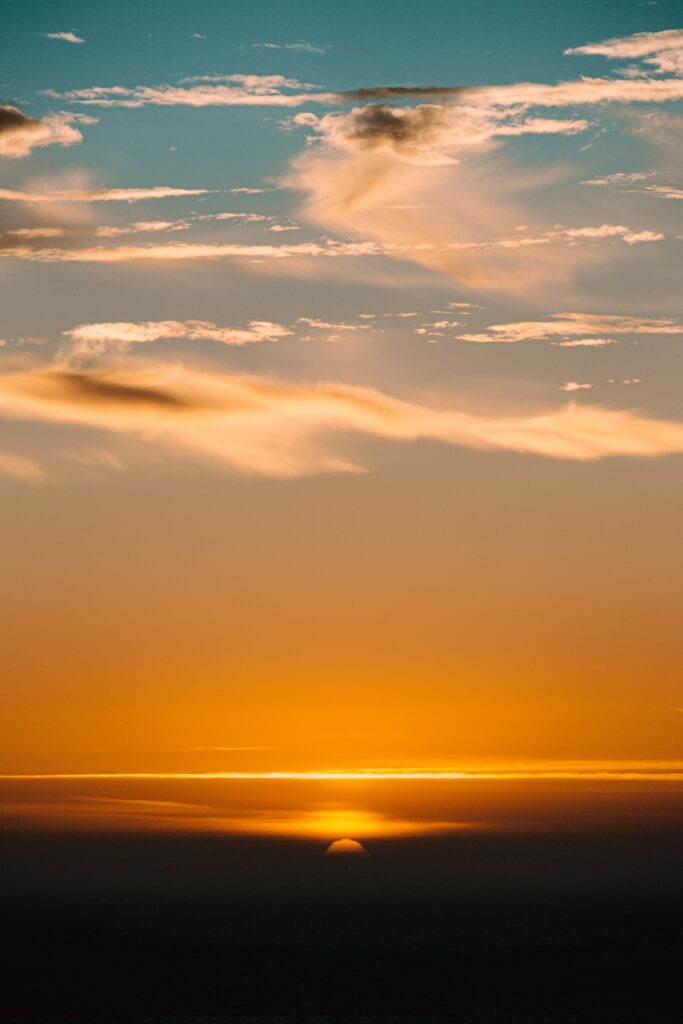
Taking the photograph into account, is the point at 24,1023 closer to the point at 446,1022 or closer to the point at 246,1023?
the point at 246,1023

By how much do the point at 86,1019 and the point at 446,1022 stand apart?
4594 cm

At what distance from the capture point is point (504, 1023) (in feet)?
648

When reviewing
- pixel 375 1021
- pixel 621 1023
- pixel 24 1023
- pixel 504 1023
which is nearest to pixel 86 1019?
pixel 24 1023

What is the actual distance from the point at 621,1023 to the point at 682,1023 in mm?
7543

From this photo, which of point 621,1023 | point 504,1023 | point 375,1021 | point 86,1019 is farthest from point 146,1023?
point 621,1023

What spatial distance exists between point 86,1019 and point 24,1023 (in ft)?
27.8

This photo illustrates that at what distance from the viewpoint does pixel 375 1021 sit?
198m

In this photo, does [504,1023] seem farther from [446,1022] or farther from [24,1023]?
[24,1023]

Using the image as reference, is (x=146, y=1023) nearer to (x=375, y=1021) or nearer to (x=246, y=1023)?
(x=246, y=1023)

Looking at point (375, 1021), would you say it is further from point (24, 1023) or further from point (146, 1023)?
point (24, 1023)

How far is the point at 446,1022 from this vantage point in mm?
199875

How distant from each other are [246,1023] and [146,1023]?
12.6 meters

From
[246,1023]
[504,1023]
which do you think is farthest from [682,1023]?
[246,1023]

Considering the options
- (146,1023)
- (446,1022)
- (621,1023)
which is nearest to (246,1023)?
(146,1023)
